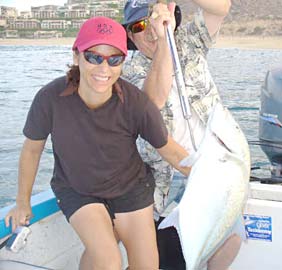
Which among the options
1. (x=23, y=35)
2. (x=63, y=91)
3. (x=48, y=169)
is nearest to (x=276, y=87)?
(x=63, y=91)

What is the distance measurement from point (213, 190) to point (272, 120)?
8.64 ft

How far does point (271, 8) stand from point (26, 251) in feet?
151

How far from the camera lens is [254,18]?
46.3m

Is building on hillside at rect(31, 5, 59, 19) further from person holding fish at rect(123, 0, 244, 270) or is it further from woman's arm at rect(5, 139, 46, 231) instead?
woman's arm at rect(5, 139, 46, 231)

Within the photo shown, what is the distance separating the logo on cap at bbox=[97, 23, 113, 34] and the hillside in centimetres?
3495

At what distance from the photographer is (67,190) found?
117 inches

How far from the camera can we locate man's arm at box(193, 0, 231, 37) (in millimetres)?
2912

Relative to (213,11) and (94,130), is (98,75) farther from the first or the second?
(213,11)

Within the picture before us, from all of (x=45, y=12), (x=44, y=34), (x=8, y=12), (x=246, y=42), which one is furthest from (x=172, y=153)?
(x=44, y=34)

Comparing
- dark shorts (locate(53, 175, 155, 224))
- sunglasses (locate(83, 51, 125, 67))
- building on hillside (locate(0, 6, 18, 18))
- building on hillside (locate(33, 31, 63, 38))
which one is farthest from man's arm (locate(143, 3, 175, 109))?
building on hillside (locate(33, 31, 63, 38))

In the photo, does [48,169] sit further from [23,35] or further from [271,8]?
[23,35]

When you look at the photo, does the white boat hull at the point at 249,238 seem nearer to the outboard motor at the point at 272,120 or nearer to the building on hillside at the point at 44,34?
the outboard motor at the point at 272,120

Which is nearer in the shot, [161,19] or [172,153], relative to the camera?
[161,19]

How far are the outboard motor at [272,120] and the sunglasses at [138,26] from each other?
1.94m
